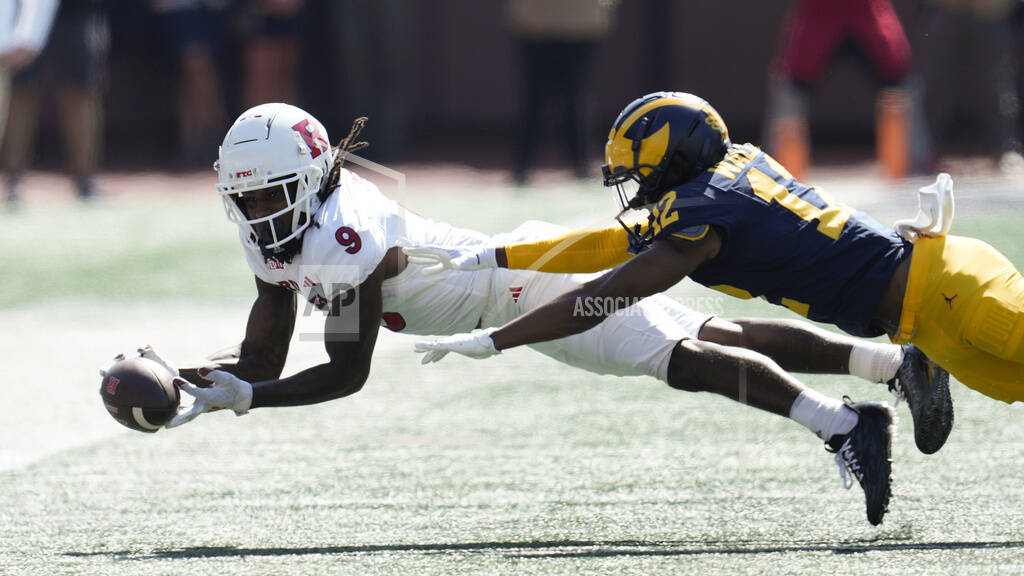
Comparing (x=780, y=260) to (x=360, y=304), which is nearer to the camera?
(x=780, y=260)

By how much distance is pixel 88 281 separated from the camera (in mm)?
9117

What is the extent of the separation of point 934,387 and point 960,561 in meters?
0.84

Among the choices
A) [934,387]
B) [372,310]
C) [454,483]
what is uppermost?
[372,310]

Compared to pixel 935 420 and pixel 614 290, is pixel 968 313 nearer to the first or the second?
pixel 935 420

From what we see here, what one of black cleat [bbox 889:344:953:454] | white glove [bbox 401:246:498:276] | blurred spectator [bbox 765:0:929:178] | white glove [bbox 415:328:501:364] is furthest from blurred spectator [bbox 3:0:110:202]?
black cleat [bbox 889:344:953:454]

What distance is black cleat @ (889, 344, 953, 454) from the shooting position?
4324 millimetres

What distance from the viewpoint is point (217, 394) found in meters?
4.16

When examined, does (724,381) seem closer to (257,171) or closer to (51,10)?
(257,171)

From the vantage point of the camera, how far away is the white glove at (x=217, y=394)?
4168mm

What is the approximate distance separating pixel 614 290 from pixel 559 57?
825 centimetres

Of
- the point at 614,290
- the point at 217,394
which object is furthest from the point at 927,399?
the point at 217,394

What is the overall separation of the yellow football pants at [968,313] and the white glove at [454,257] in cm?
121

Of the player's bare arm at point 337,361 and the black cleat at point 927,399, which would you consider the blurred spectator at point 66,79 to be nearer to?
the player's bare arm at point 337,361

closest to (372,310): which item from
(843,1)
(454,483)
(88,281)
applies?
(454,483)
